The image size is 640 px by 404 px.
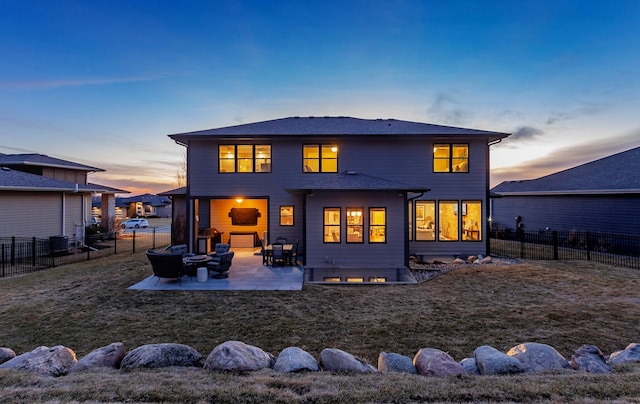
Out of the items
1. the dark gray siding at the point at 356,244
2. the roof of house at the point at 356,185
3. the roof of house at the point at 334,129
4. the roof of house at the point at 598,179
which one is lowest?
the dark gray siding at the point at 356,244

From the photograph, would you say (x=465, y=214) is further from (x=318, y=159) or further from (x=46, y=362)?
(x=46, y=362)

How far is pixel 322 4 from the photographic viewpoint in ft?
41.6

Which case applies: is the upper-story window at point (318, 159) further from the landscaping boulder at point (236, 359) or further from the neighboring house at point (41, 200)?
the neighboring house at point (41, 200)

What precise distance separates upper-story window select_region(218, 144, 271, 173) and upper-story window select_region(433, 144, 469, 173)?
26.5 feet

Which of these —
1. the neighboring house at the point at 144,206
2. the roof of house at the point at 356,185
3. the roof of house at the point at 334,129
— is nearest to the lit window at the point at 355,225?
the roof of house at the point at 356,185

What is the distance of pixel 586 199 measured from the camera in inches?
644

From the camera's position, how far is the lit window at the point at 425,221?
13164 mm

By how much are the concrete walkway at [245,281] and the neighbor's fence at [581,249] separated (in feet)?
33.8

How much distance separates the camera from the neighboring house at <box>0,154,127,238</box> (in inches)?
515

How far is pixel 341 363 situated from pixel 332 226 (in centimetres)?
748

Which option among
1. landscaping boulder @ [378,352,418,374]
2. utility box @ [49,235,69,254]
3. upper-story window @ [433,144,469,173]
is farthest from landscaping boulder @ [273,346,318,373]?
utility box @ [49,235,69,254]

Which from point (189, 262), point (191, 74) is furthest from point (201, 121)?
point (189, 262)

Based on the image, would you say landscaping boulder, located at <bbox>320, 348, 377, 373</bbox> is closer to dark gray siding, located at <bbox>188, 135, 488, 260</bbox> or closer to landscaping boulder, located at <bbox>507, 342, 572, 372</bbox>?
landscaping boulder, located at <bbox>507, 342, 572, 372</bbox>

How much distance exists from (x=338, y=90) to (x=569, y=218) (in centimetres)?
1672
